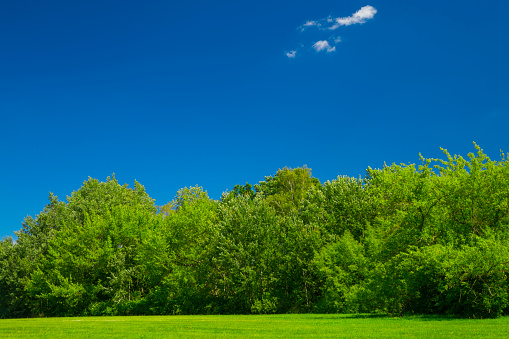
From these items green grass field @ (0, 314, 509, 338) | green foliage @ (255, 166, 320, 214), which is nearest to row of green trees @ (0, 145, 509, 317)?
green foliage @ (255, 166, 320, 214)

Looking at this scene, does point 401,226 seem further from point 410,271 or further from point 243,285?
point 243,285

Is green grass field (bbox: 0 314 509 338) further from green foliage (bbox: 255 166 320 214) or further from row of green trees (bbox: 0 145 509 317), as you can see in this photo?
green foliage (bbox: 255 166 320 214)

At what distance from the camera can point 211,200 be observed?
227ft

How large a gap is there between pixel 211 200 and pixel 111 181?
2053cm

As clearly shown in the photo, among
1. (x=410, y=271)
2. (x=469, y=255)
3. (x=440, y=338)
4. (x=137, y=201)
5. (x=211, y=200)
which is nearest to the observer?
(x=440, y=338)

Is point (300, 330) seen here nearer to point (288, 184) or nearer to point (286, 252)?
point (286, 252)

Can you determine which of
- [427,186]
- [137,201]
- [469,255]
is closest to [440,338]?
[469,255]

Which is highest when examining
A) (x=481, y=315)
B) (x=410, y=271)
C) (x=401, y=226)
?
(x=401, y=226)

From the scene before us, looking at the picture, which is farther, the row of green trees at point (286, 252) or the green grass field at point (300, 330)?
the row of green trees at point (286, 252)

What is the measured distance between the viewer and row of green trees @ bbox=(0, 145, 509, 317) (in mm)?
30766

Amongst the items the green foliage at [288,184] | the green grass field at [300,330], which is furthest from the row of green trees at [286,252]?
the green grass field at [300,330]

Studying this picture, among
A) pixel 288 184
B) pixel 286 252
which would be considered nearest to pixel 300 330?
pixel 286 252

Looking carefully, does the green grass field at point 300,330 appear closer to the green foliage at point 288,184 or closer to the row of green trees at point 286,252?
the row of green trees at point 286,252

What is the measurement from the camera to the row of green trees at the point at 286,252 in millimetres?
30766
